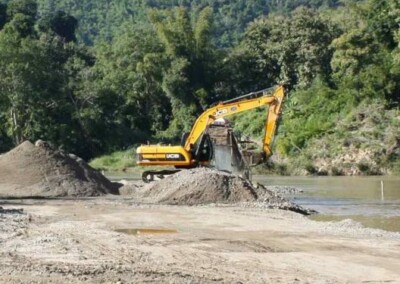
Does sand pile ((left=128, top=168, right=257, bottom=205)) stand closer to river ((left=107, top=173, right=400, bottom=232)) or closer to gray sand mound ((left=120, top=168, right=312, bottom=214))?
gray sand mound ((left=120, top=168, right=312, bottom=214))

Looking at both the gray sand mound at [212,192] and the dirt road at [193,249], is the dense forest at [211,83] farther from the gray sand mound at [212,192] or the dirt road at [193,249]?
the dirt road at [193,249]

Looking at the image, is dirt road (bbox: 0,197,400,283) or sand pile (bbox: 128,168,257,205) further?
sand pile (bbox: 128,168,257,205)

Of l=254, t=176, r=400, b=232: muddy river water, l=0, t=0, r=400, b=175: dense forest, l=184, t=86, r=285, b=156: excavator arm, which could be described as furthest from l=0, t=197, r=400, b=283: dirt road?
l=0, t=0, r=400, b=175: dense forest

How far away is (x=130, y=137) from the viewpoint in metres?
78.8

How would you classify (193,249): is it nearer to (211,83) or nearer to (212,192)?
(212,192)

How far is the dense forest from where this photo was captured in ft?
211

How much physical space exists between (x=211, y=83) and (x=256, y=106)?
Result: 1758 inches

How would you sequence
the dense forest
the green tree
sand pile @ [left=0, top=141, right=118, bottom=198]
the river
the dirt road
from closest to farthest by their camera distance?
1. the dirt road
2. the river
3. sand pile @ [left=0, top=141, right=118, bottom=198]
4. the dense forest
5. the green tree

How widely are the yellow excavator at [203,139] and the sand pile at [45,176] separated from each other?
80.0 inches

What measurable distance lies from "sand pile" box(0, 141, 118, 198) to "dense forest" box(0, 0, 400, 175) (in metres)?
25.0

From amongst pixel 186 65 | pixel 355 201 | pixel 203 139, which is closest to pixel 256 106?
pixel 203 139

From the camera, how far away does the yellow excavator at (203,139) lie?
37.2 m

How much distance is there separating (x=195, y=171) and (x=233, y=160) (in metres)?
4.36

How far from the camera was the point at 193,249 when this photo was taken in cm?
1814
